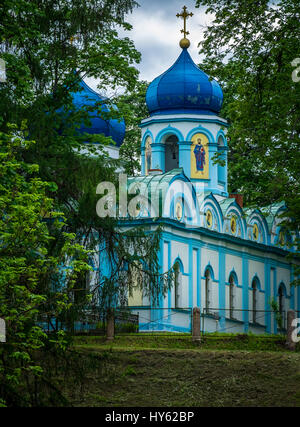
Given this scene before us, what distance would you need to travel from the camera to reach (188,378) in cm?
2058

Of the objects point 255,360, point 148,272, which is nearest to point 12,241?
point 148,272

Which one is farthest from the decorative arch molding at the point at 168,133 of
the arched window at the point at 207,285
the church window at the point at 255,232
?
the arched window at the point at 207,285

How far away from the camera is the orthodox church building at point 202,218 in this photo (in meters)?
30.4

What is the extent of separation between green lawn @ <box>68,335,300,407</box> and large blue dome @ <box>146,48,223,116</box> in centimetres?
1440

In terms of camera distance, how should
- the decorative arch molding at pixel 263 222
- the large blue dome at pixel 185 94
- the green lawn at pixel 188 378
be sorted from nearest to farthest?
the green lawn at pixel 188 378
the large blue dome at pixel 185 94
the decorative arch molding at pixel 263 222

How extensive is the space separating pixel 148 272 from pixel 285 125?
5.72 meters

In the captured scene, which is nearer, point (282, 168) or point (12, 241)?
point (12, 241)

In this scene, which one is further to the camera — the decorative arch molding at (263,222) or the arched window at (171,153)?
the decorative arch molding at (263,222)

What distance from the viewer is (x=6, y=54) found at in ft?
63.0

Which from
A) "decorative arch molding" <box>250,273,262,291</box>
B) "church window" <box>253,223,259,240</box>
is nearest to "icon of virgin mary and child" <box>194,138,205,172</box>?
"church window" <box>253,223,259,240</box>

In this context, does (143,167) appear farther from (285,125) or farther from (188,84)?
(285,125)

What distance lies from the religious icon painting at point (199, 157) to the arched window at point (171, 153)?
3.24 feet

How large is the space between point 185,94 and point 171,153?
241 centimetres

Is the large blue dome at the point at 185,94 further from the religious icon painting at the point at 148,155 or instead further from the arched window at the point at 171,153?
the religious icon painting at the point at 148,155
